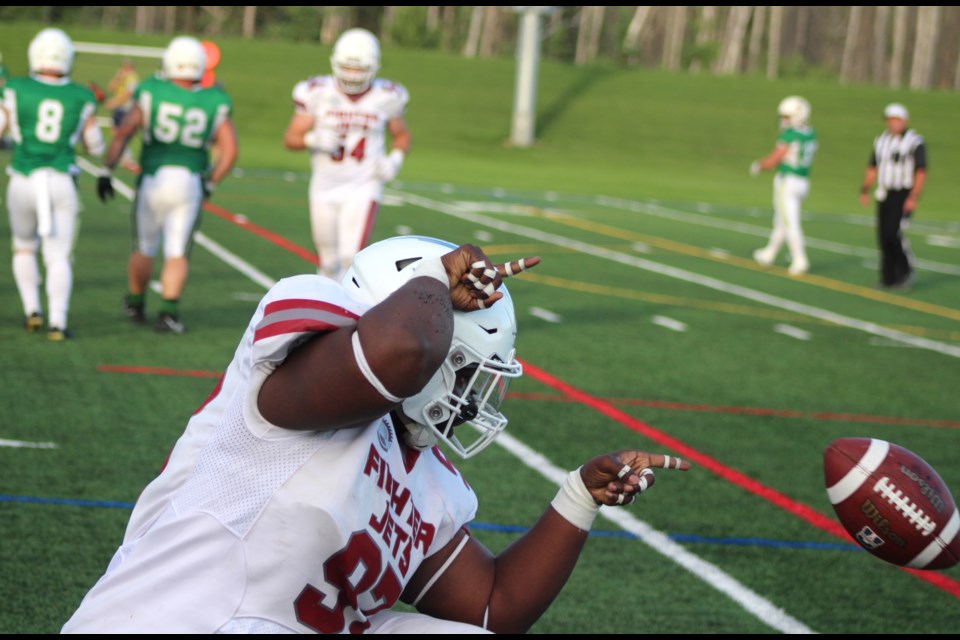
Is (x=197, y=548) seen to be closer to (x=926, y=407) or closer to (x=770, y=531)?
(x=770, y=531)

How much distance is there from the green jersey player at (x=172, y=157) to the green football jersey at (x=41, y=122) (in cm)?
42

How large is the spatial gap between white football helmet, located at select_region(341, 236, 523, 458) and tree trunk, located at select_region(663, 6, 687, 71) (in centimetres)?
6409

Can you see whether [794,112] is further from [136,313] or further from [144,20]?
[144,20]

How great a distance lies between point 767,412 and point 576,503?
488cm

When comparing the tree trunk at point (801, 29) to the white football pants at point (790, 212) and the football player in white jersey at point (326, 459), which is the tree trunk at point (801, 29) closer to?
the white football pants at point (790, 212)

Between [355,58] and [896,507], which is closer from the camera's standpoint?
[896,507]

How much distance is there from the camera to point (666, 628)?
417cm

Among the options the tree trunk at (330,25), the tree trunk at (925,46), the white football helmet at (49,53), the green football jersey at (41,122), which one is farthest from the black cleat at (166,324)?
the tree trunk at (925,46)

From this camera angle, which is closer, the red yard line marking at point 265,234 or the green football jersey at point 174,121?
the green football jersey at point 174,121

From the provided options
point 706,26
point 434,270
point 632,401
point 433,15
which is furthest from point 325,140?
point 706,26

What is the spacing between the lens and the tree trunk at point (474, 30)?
58.7 meters

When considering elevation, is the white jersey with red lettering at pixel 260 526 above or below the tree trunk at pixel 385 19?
below

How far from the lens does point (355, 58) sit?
875 cm

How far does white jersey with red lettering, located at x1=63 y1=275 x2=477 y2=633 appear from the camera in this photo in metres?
2.31
